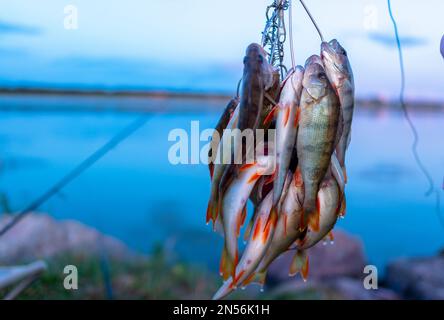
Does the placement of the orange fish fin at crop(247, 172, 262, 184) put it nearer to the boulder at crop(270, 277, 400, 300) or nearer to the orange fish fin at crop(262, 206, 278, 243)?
the orange fish fin at crop(262, 206, 278, 243)

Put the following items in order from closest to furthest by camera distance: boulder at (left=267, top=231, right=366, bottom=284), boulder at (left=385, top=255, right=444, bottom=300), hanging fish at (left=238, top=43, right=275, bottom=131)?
hanging fish at (left=238, top=43, right=275, bottom=131) → boulder at (left=385, top=255, right=444, bottom=300) → boulder at (left=267, top=231, right=366, bottom=284)

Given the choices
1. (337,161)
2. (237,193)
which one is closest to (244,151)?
(237,193)

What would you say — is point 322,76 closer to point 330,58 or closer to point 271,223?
point 330,58

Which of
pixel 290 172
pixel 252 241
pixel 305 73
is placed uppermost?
pixel 305 73

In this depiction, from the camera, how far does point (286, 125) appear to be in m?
0.97

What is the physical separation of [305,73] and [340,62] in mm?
82

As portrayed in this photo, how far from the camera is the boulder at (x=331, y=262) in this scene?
10.8 ft

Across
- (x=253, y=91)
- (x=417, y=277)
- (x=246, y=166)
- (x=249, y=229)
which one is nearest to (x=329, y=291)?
(x=417, y=277)

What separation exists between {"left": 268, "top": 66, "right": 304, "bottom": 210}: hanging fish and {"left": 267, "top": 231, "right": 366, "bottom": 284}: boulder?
7.58ft

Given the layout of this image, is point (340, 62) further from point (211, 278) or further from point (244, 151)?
point (211, 278)

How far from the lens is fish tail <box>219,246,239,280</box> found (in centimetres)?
106

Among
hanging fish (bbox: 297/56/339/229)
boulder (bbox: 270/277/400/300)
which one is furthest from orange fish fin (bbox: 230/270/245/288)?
boulder (bbox: 270/277/400/300)

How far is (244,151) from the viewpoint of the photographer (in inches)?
39.9

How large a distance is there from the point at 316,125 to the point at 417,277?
2533 mm
